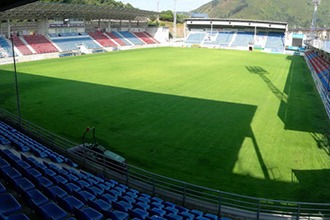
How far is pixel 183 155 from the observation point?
1404 cm

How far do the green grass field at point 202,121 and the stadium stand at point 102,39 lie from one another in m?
29.9

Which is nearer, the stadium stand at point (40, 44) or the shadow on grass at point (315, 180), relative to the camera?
the shadow on grass at point (315, 180)

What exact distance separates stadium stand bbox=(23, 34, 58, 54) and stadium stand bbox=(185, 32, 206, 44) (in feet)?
125

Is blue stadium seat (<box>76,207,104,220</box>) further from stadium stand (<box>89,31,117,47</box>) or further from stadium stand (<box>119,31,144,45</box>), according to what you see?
stadium stand (<box>119,31,144,45</box>)

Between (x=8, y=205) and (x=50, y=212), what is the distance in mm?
917

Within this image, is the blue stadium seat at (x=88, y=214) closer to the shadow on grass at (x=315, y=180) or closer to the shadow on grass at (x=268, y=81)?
the shadow on grass at (x=315, y=180)

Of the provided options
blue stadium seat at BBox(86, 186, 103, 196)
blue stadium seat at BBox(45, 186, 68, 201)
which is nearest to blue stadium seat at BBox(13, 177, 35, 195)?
blue stadium seat at BBox(45, 186, 68, 201)

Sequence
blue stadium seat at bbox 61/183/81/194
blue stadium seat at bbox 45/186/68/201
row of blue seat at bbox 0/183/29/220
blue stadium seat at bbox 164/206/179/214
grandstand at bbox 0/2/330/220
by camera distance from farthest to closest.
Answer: blue stadium seat at bbox 61/183/81/194 → blue stadium seat at bbox 164/206/179/214 → blue stadium seat at bbox 45/186/68/201 → grandstand at bbox 0/2/330/220 → row of blue seat at bbox 0/183/29/220

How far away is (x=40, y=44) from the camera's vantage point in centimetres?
5209

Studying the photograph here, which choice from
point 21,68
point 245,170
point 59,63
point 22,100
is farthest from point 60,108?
point 59,63

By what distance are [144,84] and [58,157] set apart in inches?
709

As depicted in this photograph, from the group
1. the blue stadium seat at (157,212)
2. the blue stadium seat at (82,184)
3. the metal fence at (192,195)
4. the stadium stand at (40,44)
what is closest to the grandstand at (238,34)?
the stadium stand at (40,44)

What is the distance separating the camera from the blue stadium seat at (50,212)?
619 centimetres

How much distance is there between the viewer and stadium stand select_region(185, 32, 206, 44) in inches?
3179
